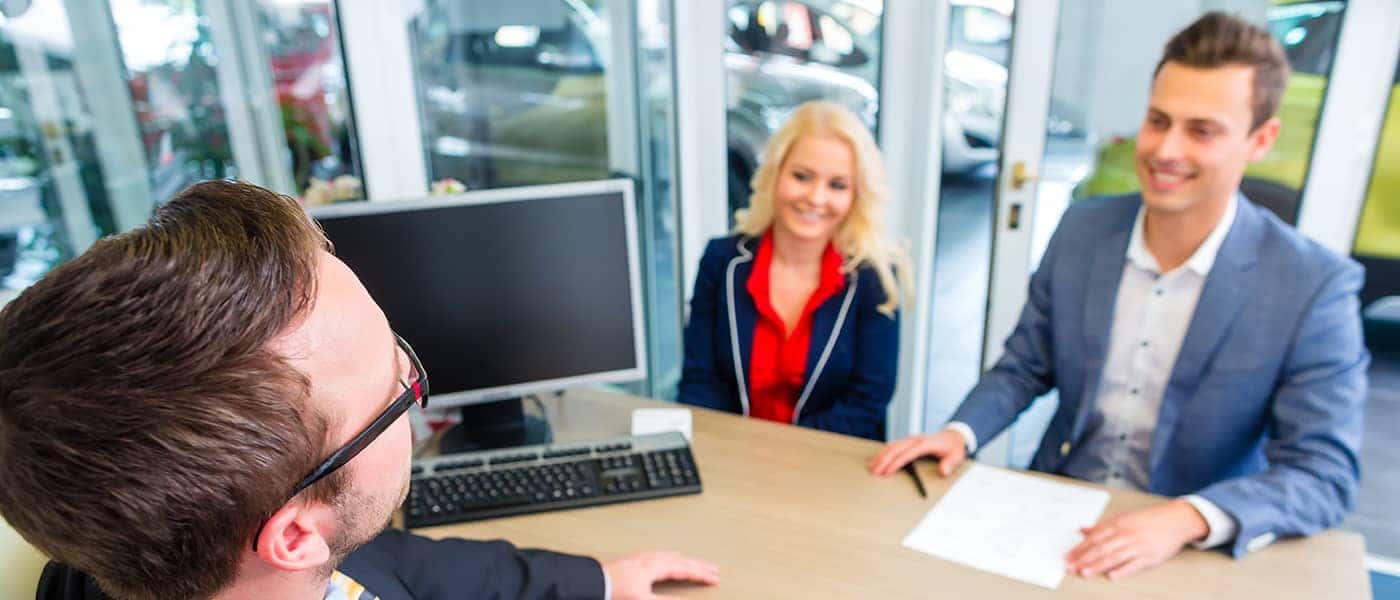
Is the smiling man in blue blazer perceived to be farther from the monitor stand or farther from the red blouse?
the monitor stand

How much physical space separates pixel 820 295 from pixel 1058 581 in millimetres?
874

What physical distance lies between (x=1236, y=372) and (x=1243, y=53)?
20.4 inches

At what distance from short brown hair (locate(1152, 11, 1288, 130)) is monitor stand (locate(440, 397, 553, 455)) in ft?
4.23

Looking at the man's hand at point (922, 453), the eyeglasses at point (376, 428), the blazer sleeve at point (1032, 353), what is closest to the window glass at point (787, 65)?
the blazer sleeve at point (1032, 353)

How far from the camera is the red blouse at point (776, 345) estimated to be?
1902 mm

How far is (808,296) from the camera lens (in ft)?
6.40

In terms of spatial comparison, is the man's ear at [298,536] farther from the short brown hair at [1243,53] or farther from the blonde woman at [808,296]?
the short brown hair at [1243,53]

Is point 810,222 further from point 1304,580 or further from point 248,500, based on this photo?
point 248,500

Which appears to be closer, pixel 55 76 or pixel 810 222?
pixel 55 76

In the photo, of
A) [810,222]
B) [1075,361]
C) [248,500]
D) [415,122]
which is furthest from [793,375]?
[248,500]

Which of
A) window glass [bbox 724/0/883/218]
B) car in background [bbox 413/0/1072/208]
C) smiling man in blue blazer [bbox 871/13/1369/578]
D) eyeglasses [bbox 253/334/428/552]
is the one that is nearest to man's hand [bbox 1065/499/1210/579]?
smiling man in blue blazer [bbox 871/13/1369/578]

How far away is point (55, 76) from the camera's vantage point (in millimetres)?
1415

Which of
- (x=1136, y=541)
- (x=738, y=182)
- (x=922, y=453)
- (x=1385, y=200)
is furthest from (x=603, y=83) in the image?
(x=1385, y=200)

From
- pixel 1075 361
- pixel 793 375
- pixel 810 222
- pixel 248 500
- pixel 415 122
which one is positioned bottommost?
pixel 793 375
